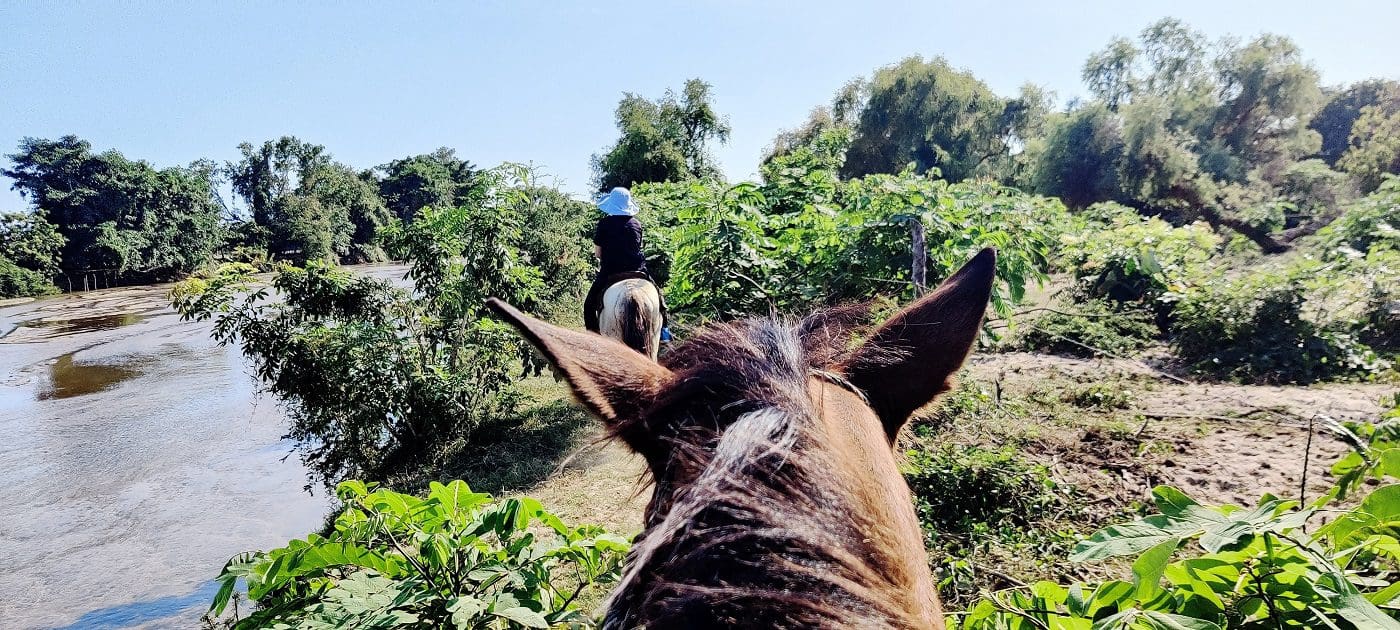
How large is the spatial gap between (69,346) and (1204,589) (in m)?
32.1

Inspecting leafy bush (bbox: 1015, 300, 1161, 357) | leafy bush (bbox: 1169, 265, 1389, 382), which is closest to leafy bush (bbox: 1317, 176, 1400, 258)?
leafy bush (bbox: 1169, 265, 1389, 382)

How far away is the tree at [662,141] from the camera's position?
2789 centimetres

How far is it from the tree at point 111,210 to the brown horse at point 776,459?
57272mm

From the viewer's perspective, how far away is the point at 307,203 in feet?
195

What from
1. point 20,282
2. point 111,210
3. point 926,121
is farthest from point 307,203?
point 926,121

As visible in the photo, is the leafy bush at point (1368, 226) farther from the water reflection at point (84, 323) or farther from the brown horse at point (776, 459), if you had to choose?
the water reflection at point (84, 323)

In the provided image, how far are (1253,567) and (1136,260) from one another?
1124cm

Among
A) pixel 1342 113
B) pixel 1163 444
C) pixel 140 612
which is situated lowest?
pixel 140 612

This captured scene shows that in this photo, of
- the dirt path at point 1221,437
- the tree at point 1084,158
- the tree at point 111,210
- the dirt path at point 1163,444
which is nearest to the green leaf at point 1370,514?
the dirt path at point 1163,444

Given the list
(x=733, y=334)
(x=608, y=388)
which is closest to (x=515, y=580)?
(x=608, y=388)

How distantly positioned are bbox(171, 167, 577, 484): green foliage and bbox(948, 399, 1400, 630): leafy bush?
24.4ft

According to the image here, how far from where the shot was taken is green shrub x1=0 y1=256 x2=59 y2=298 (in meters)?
39.1

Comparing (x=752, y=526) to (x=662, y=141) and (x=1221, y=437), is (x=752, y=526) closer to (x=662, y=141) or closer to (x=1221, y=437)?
(x=1221, y=437)

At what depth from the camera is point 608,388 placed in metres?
1.47
